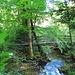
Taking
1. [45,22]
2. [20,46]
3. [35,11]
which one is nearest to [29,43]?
[20,46]

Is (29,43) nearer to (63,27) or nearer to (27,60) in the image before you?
(27,60)

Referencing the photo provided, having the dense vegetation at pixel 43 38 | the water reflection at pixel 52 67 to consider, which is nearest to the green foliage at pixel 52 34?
the dense vegetation at pixel 43 38

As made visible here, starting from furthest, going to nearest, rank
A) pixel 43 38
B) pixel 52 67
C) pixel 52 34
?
pixel 43 38, pixel 52 34, pixel 52 67

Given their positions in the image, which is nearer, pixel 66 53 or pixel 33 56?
pixel 33 56

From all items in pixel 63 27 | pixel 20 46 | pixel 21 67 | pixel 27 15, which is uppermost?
pixel 27 15

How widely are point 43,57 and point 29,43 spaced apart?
3.33ft

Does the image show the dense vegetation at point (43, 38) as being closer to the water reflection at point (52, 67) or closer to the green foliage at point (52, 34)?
the green foliage at point (52, 34)

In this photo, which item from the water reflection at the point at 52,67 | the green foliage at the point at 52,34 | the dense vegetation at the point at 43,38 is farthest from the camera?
the green foliage at the point at 52,34

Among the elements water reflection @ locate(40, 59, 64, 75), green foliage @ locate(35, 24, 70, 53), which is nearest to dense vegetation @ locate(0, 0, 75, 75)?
green foliage @ locate(35, 24, 70, 53)

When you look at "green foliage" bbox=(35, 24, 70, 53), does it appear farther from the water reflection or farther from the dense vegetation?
the water reflection

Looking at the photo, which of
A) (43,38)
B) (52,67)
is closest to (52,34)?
(43,38)

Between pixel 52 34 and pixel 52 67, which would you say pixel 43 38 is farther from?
pixel 52 67

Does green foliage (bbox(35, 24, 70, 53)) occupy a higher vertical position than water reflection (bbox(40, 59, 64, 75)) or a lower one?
higher

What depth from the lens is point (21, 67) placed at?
293 inches
